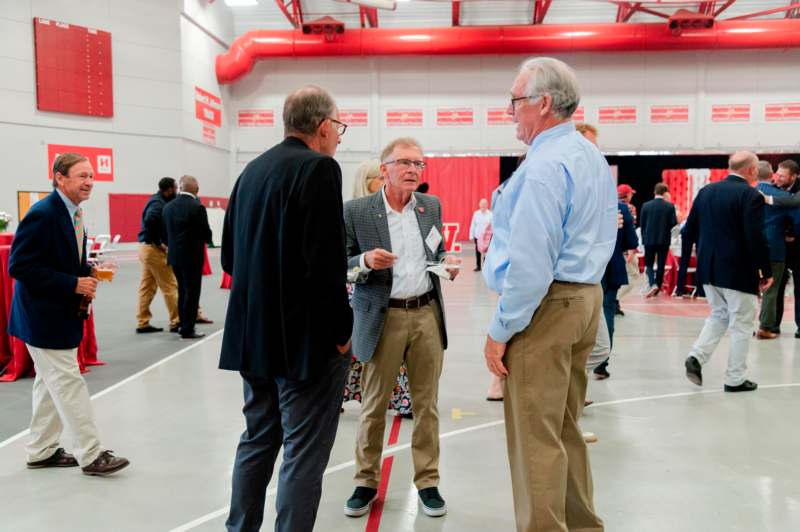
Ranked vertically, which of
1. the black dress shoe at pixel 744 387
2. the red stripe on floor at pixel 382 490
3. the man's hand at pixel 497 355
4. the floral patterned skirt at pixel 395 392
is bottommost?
the red stripe on floor at pixel 382 490

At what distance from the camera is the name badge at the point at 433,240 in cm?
281

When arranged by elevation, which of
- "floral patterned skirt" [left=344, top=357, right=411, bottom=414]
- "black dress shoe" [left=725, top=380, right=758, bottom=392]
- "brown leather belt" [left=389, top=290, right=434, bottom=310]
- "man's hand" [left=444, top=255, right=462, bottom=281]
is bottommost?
"black dress shoe" [left=725, top=380, right=758, bottom=392]

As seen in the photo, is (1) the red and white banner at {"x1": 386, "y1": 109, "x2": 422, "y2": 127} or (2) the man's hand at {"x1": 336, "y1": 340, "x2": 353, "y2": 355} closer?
(2) the man's hand at {"x1": 336, "y1": 340, "x2": 353, "y2": 355}

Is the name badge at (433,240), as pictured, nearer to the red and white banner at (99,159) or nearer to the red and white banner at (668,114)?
the red and white banner at (99,159)

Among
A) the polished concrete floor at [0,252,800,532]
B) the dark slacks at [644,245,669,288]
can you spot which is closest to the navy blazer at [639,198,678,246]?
the dark slacks at [644,245,669,288]

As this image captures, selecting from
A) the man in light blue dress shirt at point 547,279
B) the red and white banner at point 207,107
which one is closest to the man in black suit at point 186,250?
the man in light blue dress shirt at point 547,279

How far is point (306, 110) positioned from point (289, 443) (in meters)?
1.07

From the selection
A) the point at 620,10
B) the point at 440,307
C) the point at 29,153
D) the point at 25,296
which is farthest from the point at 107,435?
the point at 620,10

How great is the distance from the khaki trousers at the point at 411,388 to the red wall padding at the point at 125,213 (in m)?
Result: 13.4

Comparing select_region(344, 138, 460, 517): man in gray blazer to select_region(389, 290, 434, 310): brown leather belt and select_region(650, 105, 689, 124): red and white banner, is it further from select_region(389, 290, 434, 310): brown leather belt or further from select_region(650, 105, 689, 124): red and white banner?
select_region(650, 105, 689, 124): red and white banner

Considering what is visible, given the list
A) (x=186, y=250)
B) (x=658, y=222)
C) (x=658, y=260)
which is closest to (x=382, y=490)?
(x=186, y=250)

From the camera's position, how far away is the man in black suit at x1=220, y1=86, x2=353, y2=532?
1831mm

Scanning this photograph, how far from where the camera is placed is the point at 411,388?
2750mm

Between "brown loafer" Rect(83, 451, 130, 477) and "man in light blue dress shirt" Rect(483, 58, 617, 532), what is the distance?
2.18m
